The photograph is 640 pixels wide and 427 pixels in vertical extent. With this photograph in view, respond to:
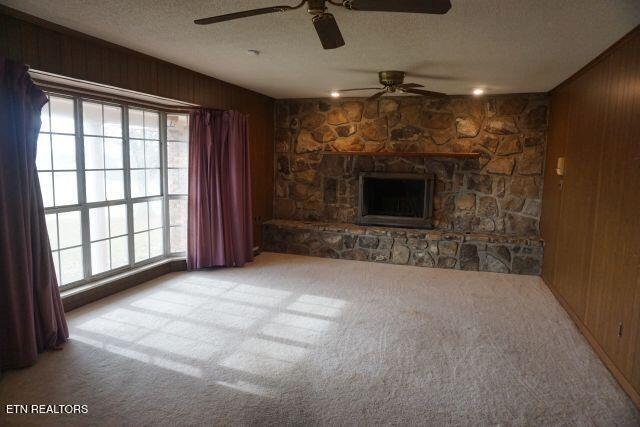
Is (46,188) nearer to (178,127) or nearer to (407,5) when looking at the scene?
(178,127)

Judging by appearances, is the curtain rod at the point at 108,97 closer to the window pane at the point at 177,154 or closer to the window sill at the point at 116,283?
the window pane at the point at 177,154

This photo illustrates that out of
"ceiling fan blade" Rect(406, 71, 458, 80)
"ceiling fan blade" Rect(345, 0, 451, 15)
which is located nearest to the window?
"ceiling fan blade" Rect(406, 71, 458, 80)

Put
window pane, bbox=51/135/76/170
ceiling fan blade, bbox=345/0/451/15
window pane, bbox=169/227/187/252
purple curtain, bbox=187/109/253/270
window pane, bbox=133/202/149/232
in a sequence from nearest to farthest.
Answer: ceiling fan blade, bbox=345/0/451/15 < window pane, bbox=51/135/76/170 < window pane, bbox=133/202/149/232 < purple curtain, bbox=187/109/253/270 < window pane, bbox=169/227/187/252

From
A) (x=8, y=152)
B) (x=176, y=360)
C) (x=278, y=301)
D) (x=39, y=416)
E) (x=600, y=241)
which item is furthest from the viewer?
(x=278, y=301)

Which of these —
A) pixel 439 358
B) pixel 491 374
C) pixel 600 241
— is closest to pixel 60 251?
pixel 439 358

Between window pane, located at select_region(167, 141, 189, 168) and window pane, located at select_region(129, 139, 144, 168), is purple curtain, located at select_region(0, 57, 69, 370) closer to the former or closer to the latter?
window pane, located at select_region(129, 139, 144, 168)

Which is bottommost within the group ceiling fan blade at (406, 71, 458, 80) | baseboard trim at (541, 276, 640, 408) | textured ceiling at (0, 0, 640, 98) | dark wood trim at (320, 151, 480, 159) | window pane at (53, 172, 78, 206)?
baseboard trim at (541, 276, 640, 408)

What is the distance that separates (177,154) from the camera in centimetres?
475

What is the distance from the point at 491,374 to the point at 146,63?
12.3 feet

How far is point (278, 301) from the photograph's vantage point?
3912 mm

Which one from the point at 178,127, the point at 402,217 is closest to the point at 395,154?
the point at 402,217

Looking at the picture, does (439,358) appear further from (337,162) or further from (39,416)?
Answer: (337,162)

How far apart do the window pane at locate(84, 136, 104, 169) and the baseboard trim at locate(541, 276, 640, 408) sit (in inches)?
176

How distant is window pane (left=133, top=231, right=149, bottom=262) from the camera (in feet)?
14.5
